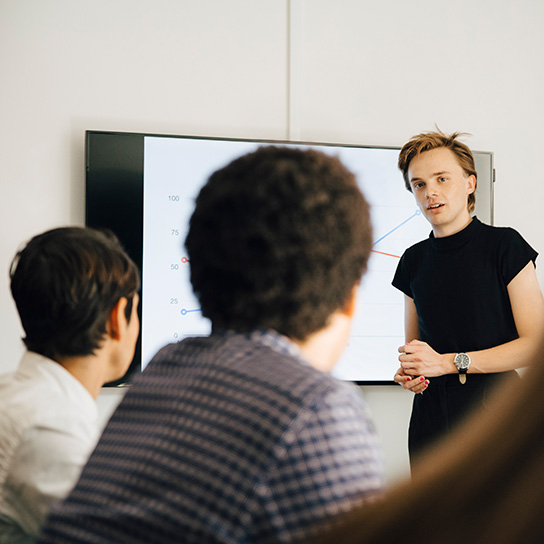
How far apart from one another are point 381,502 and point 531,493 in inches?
3.4

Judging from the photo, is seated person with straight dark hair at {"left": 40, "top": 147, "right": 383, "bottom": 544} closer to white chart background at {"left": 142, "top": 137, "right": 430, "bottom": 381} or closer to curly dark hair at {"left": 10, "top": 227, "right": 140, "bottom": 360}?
curly dark hair at {"left": 10, "top": 227, "right": 140, "bottom": 360}

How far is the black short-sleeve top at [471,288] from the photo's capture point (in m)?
2.28

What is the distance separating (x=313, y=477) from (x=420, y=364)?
166cm

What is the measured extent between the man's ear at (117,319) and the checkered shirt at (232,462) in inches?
22.4

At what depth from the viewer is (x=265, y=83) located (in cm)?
318

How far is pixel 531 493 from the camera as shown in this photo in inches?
15.2

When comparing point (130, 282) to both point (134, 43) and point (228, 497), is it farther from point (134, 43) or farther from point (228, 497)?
point (134, 43)

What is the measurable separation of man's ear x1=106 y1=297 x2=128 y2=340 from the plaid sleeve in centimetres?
72

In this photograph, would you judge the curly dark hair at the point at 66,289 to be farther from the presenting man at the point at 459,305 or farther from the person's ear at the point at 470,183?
the person's ear at the point at 470,183

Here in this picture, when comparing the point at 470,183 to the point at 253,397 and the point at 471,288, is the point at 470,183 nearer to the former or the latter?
the point at 471,288

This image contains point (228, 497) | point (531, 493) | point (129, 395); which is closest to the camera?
point (531, 493)

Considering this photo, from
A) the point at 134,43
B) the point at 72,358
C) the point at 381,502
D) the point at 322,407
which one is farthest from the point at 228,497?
the point at 134,43

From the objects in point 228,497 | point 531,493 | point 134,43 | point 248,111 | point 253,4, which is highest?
point 253,4

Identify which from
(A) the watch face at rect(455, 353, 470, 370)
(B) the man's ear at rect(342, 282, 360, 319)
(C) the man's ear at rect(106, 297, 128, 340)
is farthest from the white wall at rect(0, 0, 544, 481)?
(B) the man's ear at rect(342, 282, 360, 319)
